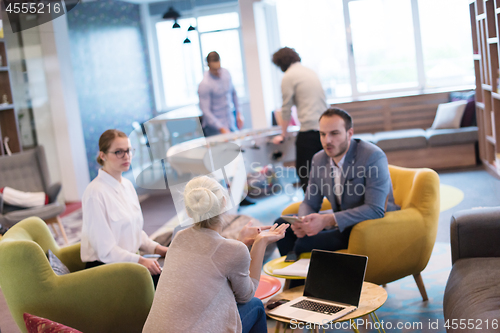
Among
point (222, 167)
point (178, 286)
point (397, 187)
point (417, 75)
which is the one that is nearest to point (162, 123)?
point (222, 167)

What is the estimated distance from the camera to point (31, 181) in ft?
16.3

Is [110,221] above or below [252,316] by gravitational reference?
above

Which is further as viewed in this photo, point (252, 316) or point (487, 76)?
point (487, 76)

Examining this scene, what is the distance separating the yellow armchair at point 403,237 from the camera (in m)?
2.45

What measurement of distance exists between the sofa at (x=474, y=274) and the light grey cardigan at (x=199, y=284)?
811mm

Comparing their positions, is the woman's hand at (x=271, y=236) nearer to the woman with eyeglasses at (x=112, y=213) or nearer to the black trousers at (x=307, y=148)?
the woman with eyeglasses at (x=112, y=213)

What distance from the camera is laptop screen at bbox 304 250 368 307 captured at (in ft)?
6.54

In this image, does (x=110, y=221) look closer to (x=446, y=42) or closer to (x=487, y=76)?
(x=487, y=76)

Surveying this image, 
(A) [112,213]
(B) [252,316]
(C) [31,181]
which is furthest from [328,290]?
(C) [31,181]

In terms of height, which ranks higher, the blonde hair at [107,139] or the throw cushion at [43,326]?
the blonde hair at [107,139]

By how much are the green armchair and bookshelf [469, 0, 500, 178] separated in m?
3.82

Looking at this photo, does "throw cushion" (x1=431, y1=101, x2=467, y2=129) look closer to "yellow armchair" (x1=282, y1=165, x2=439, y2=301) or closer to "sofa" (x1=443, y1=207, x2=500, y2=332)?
"yellow armchair" (x1=282, y1=165, x2=439, y2=301)

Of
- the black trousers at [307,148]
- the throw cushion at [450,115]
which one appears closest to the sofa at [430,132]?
the throw cushion at [450,115]

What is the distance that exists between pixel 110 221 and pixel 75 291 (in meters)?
0.33
